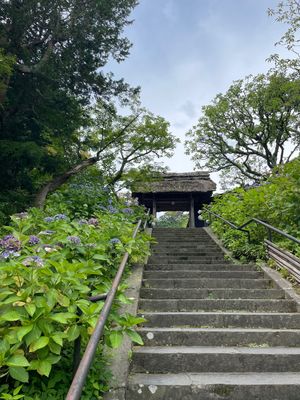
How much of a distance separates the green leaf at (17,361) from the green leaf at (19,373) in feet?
0.21

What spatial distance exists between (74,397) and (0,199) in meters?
7.93

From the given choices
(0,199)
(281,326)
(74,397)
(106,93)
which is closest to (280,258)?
(281,326)

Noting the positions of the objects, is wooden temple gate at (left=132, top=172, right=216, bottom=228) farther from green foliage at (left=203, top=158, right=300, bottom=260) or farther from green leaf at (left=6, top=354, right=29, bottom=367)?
green leaf at (left=6, top=354, right=29, bottom=367)

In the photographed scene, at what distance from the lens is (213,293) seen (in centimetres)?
453

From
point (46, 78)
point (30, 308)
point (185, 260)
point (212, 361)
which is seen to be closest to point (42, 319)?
point (30, 308)

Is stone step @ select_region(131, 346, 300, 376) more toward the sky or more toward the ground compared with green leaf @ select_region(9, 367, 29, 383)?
more toward the ground

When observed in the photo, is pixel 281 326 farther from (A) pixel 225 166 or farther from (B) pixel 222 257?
(A) pixel 225 166

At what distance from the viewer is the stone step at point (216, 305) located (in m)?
4.13

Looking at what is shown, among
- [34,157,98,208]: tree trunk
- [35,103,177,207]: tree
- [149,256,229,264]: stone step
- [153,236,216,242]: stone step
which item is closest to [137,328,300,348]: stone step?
[149,256,229,264]: stone step

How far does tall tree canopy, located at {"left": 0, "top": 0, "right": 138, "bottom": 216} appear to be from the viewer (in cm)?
883

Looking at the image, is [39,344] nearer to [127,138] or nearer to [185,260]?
[185,260]

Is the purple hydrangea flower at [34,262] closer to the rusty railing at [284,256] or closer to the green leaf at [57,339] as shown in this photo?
the green leaf at [57,339]

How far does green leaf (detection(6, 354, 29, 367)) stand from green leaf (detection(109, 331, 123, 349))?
1.74 ft

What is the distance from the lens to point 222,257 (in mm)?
6840
